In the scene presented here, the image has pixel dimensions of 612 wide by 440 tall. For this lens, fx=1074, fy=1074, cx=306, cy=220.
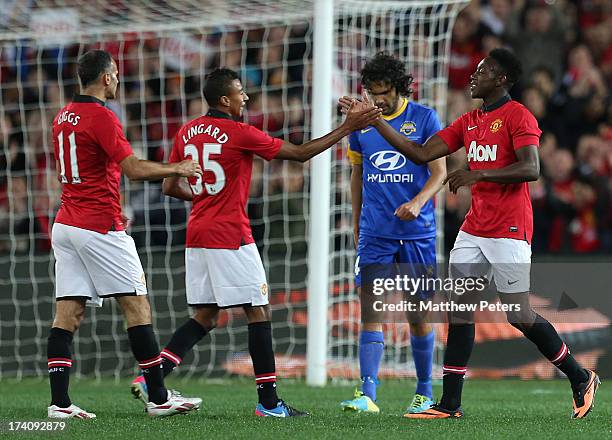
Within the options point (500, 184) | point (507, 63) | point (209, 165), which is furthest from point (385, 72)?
point (209, 165)

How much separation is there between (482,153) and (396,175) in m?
0.89

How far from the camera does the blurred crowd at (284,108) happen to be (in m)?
10.6

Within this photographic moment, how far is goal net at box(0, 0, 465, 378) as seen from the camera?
9.52 m

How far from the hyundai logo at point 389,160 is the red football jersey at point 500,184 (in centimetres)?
77

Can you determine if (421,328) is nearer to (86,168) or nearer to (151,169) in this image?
(151,169)

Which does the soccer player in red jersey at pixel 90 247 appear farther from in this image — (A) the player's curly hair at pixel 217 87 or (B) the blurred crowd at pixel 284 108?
(B) the blurred crowd at pixel 284 108

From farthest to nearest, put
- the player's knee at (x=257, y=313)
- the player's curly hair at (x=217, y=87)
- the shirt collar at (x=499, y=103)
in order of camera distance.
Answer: the player's curly hair at (x=217, y=87)
the player's knee at (x=257, y=313)
the shirt collar at (x=499, y=103)

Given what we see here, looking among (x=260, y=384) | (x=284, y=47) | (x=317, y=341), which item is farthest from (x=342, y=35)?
(x=260, y=384)

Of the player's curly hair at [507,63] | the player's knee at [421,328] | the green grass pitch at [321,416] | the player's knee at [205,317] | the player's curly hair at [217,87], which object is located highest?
A: the player's curly hair at [507,63]

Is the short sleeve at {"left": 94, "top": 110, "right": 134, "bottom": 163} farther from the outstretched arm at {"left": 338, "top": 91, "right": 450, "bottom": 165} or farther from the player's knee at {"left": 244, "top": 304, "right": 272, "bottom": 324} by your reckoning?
the outstretched arm at {"left": 338, "top": 91, "right": 450, "bottom": 165}

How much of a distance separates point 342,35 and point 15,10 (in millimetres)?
3537

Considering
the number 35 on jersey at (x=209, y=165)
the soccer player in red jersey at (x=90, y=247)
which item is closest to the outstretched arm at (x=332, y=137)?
the number 35 on jersey at (x=209, y=165)

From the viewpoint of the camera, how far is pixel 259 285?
6.20 metres

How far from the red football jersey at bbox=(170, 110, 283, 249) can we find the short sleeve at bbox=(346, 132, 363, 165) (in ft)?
2.66
